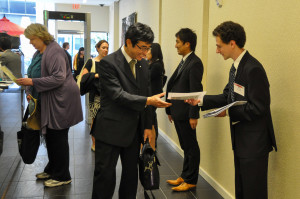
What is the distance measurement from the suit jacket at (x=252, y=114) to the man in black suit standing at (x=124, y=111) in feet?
1.68

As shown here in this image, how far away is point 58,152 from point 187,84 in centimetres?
154

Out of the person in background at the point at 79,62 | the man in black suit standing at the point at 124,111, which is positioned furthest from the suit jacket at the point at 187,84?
the person in background at the point at 79,62

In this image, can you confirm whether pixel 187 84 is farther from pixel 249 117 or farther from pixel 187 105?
pixel 249 117

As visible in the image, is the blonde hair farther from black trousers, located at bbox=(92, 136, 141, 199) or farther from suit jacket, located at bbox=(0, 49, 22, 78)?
suit jacket, located at bbox=(0, 49, 22, 78)

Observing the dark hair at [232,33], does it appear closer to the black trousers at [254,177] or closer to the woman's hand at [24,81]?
the black trousers at [254,177]

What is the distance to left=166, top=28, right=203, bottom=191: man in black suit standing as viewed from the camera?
359 cm

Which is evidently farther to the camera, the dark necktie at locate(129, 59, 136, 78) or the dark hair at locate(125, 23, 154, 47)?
the dark necktie at locate(129, 59, 136, 78)

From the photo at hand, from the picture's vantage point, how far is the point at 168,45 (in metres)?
6.09

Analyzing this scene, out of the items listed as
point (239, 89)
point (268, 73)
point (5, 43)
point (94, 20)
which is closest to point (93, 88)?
point (5, 43)

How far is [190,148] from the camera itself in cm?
378

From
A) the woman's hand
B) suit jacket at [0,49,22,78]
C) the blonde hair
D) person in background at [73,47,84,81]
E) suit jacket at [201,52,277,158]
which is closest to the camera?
suit jacket at [201,52,277,158]

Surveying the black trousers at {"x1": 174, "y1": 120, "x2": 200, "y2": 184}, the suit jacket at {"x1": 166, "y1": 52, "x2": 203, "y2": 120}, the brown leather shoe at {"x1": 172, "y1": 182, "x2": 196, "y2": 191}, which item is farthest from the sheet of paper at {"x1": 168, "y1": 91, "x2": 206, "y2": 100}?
the brown leather shoe at {"x1": 172, "y1": 182, "x2": 196, "y2": 191}

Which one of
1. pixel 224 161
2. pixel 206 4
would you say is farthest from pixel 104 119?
pixel 206 4

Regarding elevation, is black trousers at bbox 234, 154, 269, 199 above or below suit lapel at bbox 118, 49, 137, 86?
below
